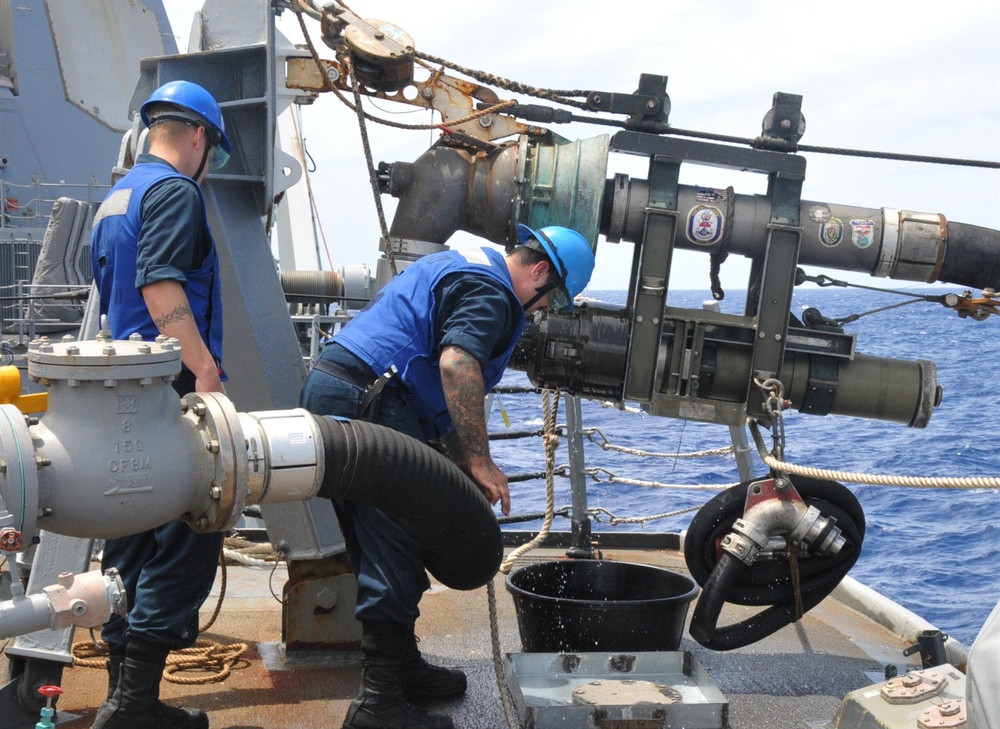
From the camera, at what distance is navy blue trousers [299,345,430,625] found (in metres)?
3.33

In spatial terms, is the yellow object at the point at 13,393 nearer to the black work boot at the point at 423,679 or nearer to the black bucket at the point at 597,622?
the black work boot at the point at 423,679

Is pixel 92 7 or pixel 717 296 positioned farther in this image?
pixel 92 7

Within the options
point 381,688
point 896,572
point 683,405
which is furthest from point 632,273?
point 896,572

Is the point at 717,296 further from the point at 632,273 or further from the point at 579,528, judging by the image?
the point at 579,528

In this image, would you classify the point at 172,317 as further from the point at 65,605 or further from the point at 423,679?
the point at 423,679

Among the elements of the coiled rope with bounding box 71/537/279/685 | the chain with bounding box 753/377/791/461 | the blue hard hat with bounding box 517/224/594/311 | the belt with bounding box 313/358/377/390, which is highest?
the blue hard hat with bounding box 517/224/594/311

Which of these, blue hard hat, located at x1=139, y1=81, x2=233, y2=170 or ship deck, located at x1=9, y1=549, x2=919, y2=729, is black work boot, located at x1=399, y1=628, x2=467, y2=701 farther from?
blue hard hat, located at x1=139, y1=81, x2=233, y2=170

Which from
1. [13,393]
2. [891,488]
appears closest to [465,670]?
[13,393]

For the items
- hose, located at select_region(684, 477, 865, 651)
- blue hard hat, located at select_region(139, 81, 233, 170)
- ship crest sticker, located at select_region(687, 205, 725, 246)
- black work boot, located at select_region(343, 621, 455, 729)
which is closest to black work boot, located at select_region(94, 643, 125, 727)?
black work boot, located at select_region(343, 621, 455, 729)

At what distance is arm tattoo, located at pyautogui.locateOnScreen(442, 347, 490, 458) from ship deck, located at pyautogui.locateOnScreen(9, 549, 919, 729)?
3.50 ft

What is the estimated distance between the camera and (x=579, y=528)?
581 centimetres

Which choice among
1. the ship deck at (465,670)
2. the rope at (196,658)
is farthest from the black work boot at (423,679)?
the rope at (196,658)

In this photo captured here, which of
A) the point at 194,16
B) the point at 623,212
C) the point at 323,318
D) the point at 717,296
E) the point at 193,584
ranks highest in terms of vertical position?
the point at 194,16

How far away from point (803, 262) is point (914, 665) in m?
1.73
